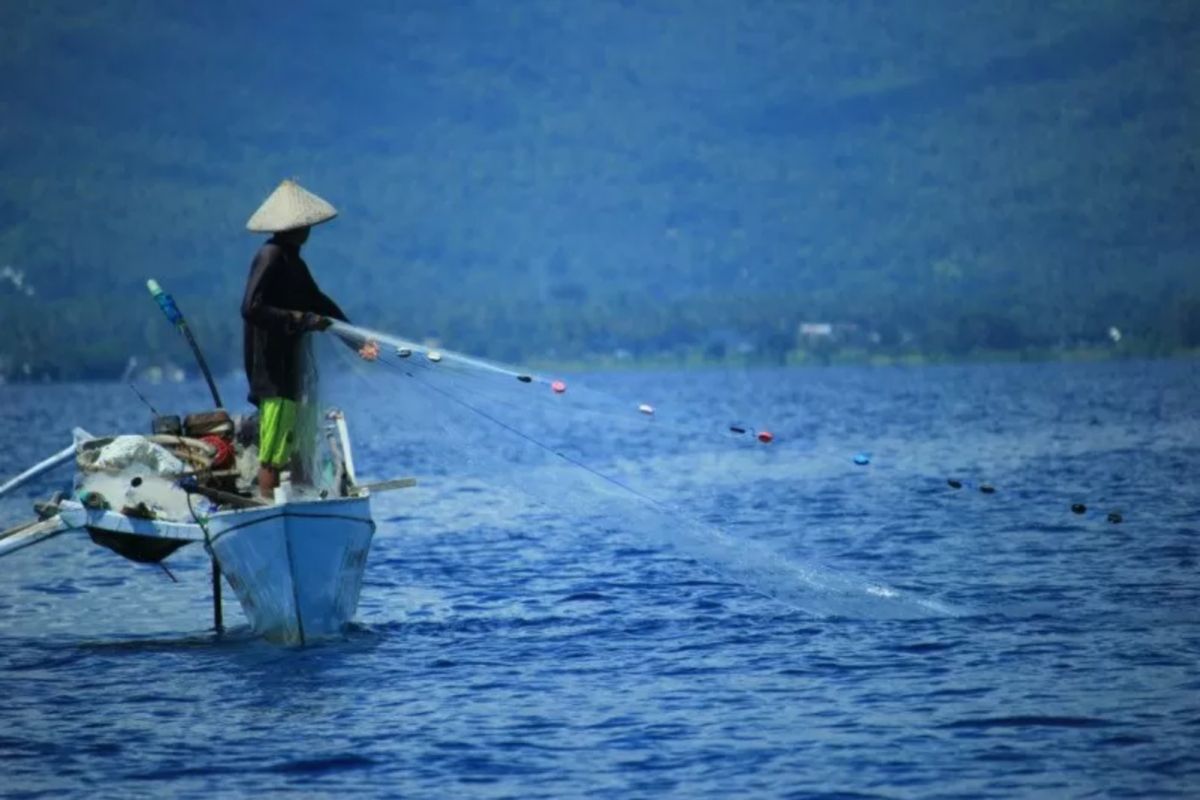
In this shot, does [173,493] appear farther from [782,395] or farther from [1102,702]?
[782,395]

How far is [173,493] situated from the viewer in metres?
24.6

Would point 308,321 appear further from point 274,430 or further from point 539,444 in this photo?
point 539,444

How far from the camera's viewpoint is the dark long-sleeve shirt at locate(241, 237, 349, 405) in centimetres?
2338

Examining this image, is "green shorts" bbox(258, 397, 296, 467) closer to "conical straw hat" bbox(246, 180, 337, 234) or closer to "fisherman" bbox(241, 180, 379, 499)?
"fisherman" bbox(241, 180, 379, 499)

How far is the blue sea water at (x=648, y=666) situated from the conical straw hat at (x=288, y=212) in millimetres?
2543

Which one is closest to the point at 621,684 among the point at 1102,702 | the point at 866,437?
the point at 1102,702

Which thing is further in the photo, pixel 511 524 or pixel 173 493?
pixel 511 524

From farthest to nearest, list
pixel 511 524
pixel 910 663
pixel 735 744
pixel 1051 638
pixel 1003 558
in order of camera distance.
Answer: pixel 511 524, pixel 1003 558, pixel 1051 638, pixel 910 663, pixel 735 744

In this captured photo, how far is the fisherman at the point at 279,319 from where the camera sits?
76.7 feet

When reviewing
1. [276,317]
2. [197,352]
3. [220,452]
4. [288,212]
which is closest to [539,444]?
[276,317]

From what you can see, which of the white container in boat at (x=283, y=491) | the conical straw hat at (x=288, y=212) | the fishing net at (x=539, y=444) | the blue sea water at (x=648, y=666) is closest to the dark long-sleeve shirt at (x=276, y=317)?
the conical straw hat at (x=288, y=212)

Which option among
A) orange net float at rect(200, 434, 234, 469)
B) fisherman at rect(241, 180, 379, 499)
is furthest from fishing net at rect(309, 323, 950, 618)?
orange net float at rect(200, 434, 234, 469)

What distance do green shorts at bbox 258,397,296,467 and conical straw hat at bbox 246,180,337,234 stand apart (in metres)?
1.76

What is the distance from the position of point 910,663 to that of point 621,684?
283cm
